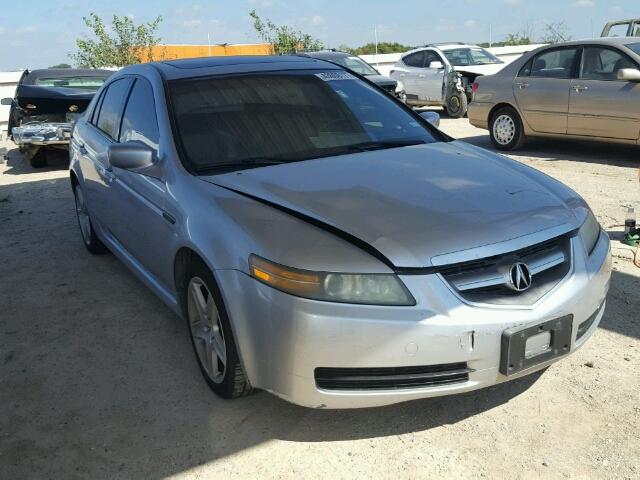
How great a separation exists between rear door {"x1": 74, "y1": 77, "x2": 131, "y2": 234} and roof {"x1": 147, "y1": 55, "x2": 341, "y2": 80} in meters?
0.48

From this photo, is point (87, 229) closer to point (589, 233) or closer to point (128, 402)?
point (128, 402)

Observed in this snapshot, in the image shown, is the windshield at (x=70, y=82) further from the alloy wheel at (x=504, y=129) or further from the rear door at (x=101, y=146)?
the alloy wheel at (x=504, y=129)

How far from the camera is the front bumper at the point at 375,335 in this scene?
7.98ft

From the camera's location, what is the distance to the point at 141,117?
13.1ft

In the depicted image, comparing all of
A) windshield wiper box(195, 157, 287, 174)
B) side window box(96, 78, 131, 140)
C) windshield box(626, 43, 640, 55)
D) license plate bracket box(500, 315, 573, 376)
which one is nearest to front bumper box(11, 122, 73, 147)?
side window box(96, 78, 131, 140)

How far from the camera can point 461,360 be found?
8.13 feet

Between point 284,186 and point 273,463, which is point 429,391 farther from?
point 284,186

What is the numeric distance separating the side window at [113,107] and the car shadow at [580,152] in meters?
6.01

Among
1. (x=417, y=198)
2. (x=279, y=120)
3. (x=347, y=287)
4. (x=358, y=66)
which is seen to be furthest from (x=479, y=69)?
(x=347, y=287)

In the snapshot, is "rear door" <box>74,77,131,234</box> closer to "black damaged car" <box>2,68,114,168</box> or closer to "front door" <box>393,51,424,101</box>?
"black damaged car" <box>2,68,114,168</box>

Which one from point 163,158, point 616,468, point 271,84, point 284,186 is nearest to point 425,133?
point 271,84

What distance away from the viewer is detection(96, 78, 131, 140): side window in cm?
450

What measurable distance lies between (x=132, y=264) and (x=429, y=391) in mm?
→ 2385

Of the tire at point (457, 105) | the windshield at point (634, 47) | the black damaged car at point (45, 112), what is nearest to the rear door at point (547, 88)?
the windshield at point (634, 47)
